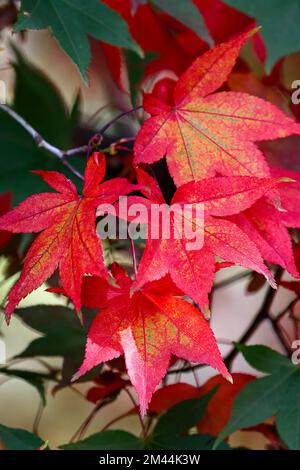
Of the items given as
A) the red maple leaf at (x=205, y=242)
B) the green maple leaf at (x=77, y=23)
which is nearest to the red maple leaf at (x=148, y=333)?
the red maple leaf at (x=205, y=242)

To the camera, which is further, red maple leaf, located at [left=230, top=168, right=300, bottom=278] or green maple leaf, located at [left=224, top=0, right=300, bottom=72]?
green maple leaf, located at [left=224, top=0, right=300, bottom=72]

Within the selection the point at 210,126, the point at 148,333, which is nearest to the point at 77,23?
the point at 210,126

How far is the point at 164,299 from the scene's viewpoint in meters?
0.49

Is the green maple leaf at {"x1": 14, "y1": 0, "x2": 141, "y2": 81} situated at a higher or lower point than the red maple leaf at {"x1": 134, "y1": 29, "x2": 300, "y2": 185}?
higher

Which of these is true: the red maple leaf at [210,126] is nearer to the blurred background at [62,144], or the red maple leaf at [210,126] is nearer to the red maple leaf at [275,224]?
the red maple leaf at [275,224]

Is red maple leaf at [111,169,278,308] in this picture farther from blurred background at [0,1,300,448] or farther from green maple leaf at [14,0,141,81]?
blurred background at [0,1,300,448]

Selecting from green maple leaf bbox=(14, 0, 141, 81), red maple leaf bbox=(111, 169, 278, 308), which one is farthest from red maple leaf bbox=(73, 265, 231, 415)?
green maple leaf bbox=(14, 0, 141, 81)

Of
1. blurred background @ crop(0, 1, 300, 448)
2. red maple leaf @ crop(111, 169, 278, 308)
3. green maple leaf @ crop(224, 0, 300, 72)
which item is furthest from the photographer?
blurred background @ crop(0, 1, 300, 448)

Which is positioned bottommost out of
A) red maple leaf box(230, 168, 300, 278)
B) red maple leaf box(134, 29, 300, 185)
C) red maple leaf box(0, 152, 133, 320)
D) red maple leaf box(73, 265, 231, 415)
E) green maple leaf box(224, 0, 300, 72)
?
red maple leaf box(73, 265, 231, 415)

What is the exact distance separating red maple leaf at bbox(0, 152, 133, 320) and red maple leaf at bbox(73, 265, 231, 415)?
4cm

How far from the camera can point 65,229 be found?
1.55 ft

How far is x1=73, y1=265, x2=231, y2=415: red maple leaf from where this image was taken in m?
0.47

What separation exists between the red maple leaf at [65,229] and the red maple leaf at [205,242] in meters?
0.03

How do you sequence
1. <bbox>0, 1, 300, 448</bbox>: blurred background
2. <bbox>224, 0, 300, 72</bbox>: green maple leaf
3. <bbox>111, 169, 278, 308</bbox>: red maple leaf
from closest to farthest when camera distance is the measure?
<bbox>111, 169, 278, 308</bbox>: red maple leaf
<bbox>224, 0, 300, 72</bbox>: green maple leaf
<bbox>0, 1, 300, 448</bbox>: blurred background
